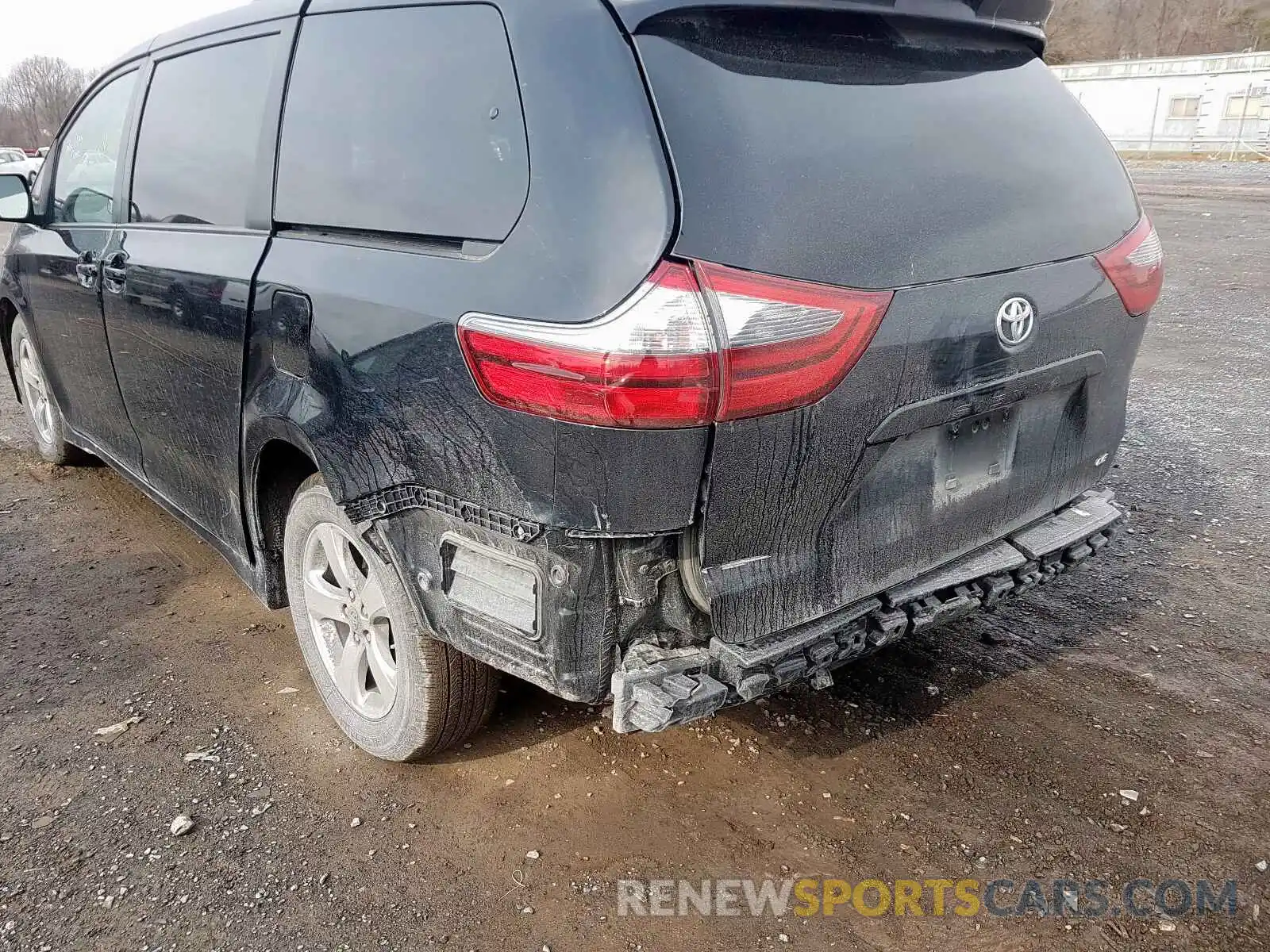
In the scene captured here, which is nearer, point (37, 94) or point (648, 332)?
point (648, 332)

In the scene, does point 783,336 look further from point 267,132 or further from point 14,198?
point 14,198

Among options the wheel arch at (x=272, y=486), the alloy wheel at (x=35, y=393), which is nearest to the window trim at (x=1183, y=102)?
the alloy wheel at (x=35, y=393)

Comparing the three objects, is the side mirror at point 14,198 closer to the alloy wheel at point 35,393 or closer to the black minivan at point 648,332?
the alloy wheel at point 35,393

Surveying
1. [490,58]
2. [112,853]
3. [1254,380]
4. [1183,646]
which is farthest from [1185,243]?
[112,853]

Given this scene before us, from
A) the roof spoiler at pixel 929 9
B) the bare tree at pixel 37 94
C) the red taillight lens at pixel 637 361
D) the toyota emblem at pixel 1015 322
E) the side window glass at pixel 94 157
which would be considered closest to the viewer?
the red taillight lens at pixel 637 361

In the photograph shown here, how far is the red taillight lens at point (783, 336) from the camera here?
6.03ft

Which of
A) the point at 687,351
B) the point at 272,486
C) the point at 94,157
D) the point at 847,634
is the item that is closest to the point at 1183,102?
the point at 94,157

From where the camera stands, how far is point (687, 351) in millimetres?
1812

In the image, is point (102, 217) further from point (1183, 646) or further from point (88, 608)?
point (1183, 646)

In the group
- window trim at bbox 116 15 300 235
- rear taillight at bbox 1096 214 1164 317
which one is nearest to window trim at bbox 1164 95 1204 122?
rear taillight at bbox 1096 214 1164 317

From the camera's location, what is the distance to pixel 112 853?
2.46m

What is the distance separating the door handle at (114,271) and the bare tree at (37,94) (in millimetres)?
64816

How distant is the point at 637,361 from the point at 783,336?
0.97ft

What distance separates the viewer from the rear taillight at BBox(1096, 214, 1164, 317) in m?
2.52
